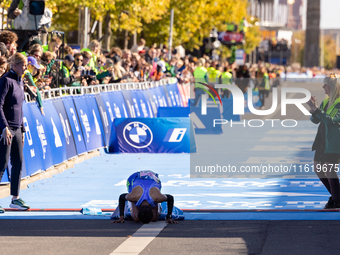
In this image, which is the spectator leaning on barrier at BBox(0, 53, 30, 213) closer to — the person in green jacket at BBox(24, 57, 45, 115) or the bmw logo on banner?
the person in green jacket at BBox(24, 57, 45, 115)

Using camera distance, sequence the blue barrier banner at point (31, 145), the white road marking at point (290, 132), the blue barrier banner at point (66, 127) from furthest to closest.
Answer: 1. the white road marking at point (290, 132)
2. the blue barrier banner at point (66, 127)
3. the blue barrier banner at point (31, 145)

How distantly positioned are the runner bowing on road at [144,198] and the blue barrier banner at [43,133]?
12.7 ft

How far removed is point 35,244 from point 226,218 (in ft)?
8.46

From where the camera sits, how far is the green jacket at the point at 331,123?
376 inches

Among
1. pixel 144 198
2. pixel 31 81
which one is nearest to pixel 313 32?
pixel 31 81

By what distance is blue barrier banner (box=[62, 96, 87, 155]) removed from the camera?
14.9 m

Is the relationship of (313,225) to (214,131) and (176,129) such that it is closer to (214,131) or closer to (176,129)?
(176,129)

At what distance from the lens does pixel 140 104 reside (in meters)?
21.2

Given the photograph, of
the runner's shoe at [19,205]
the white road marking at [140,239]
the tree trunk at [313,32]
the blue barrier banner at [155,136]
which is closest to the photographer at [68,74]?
the blue barrier banner at [155,136]

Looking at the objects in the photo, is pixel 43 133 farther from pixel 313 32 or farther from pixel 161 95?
pixel 313 32

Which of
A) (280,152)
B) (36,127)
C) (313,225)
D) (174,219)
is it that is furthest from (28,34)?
(313,225)

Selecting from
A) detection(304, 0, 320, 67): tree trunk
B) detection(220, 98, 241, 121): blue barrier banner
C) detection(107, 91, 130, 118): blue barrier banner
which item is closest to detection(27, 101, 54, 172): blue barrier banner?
detection(107, 91, 130, 118): blue barrier banner

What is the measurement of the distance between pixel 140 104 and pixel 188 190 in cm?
955

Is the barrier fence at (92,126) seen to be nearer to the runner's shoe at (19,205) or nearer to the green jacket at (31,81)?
the green jacket at (31,81)
